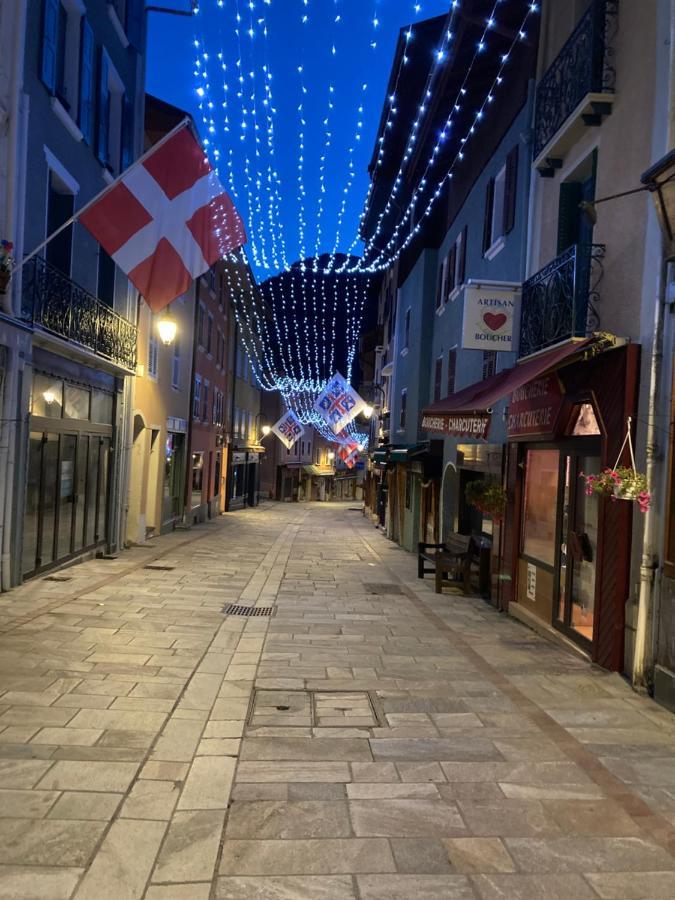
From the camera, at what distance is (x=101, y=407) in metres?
13.9

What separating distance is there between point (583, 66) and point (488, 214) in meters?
5.07

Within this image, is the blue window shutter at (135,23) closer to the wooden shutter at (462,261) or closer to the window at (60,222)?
the window at (60,222)

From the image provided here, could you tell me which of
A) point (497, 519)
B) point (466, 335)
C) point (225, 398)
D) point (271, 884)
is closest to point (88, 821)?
point (271, 884)

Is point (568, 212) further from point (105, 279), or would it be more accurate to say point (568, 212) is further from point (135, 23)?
point (135, 23)

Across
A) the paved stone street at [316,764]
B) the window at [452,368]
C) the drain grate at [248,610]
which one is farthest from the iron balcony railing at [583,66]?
the drain grate at [248,610]

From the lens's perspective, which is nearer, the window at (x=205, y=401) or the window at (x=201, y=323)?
the window at (x=201, y=323)

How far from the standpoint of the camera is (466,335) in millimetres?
9508

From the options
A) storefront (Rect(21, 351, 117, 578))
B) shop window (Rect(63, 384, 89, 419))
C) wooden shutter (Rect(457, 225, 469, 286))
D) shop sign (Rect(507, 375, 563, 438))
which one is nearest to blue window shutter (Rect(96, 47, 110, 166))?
storefront (Rect(21, 351, 117, 578))

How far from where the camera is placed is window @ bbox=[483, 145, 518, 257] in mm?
11398

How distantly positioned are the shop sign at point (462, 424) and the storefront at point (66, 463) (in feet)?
21.8

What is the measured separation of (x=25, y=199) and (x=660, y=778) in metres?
10.5

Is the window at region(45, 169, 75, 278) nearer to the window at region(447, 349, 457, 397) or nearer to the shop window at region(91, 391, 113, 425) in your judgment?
the shop window at region(91, 391, 113, 425)

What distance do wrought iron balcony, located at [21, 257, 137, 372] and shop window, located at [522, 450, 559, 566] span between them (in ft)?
25.8

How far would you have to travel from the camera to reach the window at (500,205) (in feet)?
37.4
